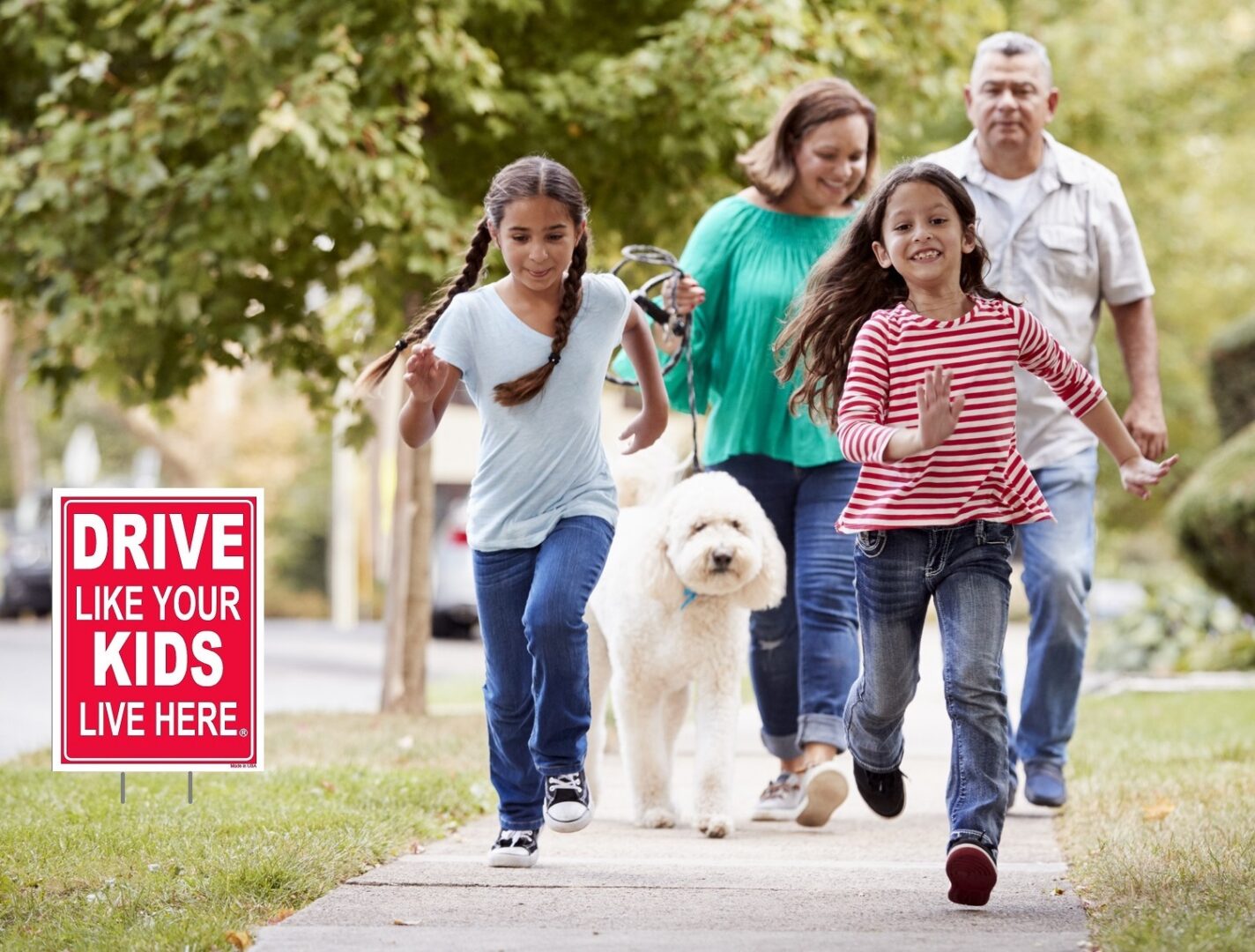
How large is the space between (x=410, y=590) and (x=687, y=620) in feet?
15.2

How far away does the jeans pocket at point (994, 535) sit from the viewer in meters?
4.21

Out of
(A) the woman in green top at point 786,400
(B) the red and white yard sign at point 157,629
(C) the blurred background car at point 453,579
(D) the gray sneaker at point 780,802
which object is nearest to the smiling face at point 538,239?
(A) the woman in green top at point 786,400

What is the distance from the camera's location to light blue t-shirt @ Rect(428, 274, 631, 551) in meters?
4.70

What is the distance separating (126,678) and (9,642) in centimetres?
1504

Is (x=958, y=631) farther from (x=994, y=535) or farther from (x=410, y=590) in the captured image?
(x=410, y=590)

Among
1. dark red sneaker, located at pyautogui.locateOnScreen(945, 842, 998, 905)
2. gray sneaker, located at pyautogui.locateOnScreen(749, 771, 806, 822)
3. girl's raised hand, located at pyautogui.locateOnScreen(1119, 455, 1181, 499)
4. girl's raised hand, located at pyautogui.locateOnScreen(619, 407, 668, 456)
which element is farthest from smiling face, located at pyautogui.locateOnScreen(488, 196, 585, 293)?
gray sneaker, located at pyautogui.locateOnScreen(749, 771, 806, 822)

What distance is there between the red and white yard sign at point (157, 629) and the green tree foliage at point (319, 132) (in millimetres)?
2531

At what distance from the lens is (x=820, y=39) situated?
877cm

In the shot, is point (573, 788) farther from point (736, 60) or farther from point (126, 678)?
point (736, 60)

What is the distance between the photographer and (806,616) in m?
5.83

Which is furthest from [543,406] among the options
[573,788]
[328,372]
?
[328,372]

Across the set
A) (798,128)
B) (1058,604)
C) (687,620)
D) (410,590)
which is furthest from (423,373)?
(410,590)

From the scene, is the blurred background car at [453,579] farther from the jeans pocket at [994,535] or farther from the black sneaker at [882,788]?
the jeans pocket at [994,535]

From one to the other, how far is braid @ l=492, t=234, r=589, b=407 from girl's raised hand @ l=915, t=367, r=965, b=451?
114 cm
